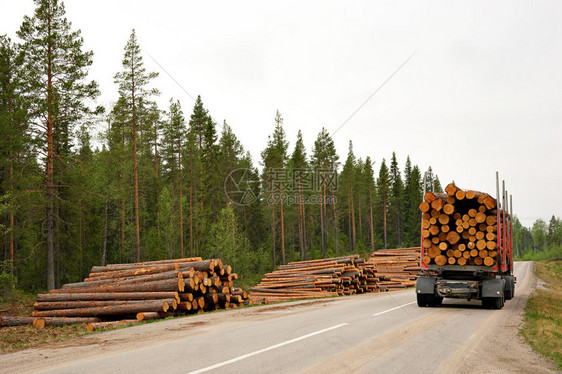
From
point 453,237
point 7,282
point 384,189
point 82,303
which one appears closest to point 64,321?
point 82,303

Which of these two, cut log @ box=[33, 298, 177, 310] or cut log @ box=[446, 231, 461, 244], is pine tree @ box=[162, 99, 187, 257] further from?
cut log @ box=[446, 231, 461, 244]

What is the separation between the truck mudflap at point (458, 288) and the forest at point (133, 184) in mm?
3800

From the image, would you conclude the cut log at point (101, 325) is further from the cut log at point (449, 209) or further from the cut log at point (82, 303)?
the cut log at point (449, 209)

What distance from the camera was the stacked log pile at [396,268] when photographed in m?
30.2

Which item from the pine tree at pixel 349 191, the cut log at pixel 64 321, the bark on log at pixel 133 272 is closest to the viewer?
the cut log at pixel 64 321

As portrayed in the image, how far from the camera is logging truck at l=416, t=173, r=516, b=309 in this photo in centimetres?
1355

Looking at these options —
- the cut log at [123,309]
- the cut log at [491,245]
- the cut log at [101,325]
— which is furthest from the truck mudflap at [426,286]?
the cut log at [101,325]

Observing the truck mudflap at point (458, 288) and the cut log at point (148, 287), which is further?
the cut log at point (148, 287)

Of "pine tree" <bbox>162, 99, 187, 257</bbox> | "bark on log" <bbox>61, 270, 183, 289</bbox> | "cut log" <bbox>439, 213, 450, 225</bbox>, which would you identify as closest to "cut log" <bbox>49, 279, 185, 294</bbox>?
"bark on log" <bbox>61, 270, 183, 289</bbox>

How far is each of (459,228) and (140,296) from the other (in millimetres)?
10761

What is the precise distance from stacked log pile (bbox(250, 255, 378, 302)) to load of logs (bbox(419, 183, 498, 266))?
32.7 ft

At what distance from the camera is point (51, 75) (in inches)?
908

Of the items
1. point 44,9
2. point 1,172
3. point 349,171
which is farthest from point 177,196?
point 349,171

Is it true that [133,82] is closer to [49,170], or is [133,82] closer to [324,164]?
[49,170]
